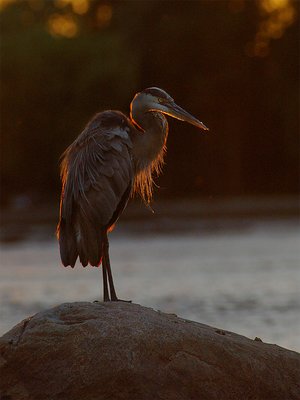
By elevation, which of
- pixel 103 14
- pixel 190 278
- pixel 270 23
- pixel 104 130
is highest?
pixel 103 14

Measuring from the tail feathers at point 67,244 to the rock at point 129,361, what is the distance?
0.99 metres

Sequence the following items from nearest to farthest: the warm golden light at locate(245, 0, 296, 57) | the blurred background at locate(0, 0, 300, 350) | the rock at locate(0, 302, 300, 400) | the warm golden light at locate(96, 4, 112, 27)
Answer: the rock at locate(0, 302, 300, 400)
the blurred background at locate(0, 0, 300, 350)
the warm golden light at locate(245, 0, 296, 57)
the warm golden light at locate(96, 4, 112, 27)

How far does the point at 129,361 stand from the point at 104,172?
2163 mm

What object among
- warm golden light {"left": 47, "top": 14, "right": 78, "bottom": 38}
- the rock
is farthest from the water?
warm golden light {"left": 47, "top": 14, "right": 78, "bottom": 38}

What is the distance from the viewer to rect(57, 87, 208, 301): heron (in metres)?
8.79

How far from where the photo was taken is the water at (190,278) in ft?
46.6

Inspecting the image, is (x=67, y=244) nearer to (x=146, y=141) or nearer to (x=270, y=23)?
(x=146, y=141)

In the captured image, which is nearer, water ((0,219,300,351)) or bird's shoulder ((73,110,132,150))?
bird's shoulder ((73,110,132,150))

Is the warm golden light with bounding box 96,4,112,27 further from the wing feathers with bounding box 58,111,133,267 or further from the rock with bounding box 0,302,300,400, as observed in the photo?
the rock with bounding box 0,302,300,400

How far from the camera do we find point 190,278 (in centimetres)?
1905

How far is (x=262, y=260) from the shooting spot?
21.9 m

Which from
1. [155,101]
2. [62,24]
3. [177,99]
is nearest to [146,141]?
[155,101]

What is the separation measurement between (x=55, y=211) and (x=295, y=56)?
45.7 feet

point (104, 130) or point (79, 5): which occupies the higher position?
point (79, 5)
